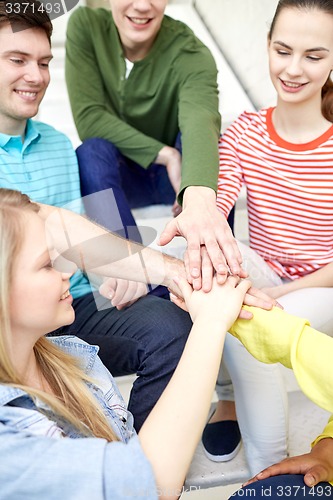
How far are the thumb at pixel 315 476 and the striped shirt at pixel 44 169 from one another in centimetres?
52

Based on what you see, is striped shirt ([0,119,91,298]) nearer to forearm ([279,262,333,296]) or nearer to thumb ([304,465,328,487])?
forearm ([279,262,333,296])

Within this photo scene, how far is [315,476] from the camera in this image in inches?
35.9

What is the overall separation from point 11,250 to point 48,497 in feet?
0.89

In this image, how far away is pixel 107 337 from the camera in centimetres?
113

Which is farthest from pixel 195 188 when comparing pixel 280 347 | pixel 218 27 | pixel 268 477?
pixel 218 27

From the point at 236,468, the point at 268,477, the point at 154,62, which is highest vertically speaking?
the point at 154,62

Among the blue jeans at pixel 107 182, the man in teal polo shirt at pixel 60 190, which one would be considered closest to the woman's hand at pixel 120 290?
the man in teal polo shirt at pixel 60 190

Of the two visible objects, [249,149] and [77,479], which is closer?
[77,479]

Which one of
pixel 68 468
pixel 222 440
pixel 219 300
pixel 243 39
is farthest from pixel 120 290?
pixel 243 39

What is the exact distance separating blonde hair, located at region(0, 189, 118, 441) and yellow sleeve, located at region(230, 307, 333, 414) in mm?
228

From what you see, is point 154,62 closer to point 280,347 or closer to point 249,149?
point 249,149

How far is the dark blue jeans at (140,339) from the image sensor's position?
3.61 feet

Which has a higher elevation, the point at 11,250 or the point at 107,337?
the point at 11,250

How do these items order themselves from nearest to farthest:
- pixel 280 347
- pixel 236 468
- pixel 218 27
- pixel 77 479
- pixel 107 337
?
pixel 77 479 → pixel 280 347 → pixel 107 337 → pixel 236 468 → pixel 218 27
